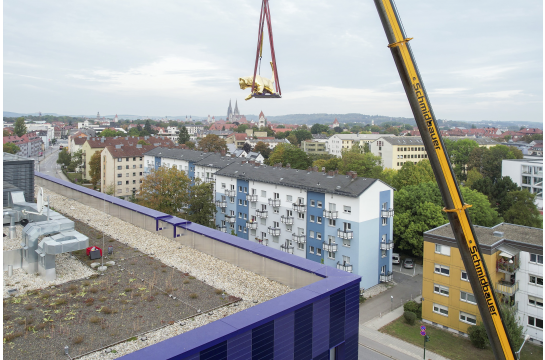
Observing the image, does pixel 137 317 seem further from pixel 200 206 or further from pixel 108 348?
pixel 200 206

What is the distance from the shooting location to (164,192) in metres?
40.1

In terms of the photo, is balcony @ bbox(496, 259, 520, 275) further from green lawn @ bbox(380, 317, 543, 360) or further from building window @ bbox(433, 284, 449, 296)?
green lawn @ bbox(380, 317, 543, 360)

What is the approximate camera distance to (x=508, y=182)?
153 feet

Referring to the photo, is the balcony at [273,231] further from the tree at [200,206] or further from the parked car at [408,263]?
the parked car at [408,263]

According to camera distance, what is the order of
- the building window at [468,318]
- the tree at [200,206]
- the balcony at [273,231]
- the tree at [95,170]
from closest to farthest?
the building window at [468,318]
the balcony at [273,231]
the tree at [200,206]
the tree at [95,170]

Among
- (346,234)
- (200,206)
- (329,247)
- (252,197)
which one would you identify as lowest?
(329,247)

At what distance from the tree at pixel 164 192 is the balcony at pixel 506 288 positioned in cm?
2803

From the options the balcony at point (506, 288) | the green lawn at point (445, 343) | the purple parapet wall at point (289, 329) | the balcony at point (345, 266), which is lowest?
the green lawn at point (445, 343)

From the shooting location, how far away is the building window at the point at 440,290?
2497cm

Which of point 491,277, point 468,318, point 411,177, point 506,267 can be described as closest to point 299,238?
point 468,318

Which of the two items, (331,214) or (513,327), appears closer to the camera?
(513,327)

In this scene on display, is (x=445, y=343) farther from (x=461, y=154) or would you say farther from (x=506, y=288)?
(x=461, y=154)

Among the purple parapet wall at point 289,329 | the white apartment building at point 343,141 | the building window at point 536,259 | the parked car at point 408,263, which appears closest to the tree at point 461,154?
the white apartment building at point 343,141

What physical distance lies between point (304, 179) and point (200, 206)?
11.0 m
